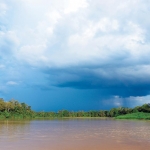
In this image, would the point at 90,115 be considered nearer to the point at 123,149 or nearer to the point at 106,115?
the point at 106,115

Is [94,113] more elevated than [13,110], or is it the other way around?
[13,110]

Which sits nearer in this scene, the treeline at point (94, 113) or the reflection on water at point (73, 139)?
the reflection on water at point (73, 139)

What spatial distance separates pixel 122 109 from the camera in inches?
2955

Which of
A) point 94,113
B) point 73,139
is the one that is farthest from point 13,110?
point 73,139

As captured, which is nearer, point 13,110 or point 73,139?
point 73,139

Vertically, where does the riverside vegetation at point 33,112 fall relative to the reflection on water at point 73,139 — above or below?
above

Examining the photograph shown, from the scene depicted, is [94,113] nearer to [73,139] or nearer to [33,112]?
[33,112]

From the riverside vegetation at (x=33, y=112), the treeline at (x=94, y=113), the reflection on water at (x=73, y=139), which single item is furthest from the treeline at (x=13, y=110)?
the reflection on water at (x=73, y=139)

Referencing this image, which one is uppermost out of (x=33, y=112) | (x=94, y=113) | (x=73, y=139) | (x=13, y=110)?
(x=13, y=110)

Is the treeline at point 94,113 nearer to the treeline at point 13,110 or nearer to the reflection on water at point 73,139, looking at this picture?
the treeline at point 13,110

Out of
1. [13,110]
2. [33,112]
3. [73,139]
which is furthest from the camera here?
[33,112]

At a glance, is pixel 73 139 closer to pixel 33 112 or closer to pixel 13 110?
pixel 13 110

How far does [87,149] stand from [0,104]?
48.0 meters

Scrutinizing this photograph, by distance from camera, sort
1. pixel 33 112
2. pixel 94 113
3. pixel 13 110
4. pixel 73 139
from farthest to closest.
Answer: pixel 94 113
pixel 33 112
pixel 13 110
pixel 73 139
